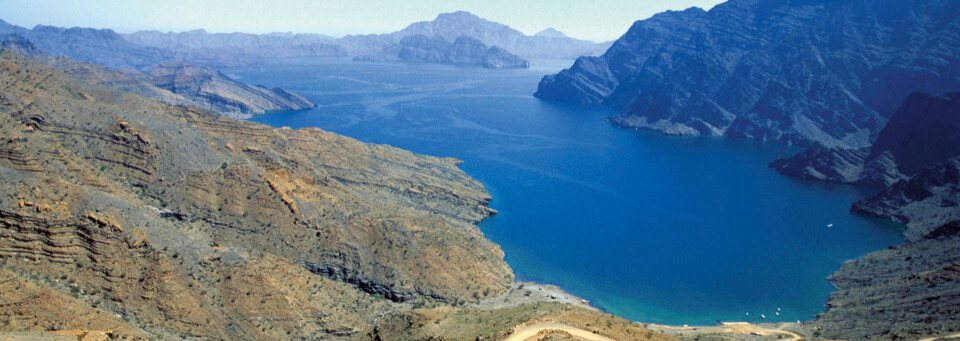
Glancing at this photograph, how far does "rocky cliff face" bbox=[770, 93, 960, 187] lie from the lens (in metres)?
128

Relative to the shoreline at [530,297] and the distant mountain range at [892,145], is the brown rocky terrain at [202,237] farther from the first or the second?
the distant mountain range at [892,145]

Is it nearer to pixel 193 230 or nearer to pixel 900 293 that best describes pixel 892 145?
pixel 900 293

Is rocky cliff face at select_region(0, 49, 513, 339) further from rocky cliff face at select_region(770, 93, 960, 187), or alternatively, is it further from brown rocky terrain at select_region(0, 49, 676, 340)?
rocky cliff face at select_region(770, 93, 960, 187)

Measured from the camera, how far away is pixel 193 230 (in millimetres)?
60094

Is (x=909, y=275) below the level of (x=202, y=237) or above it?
above

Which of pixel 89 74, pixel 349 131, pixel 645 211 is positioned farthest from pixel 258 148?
pixel 89 74

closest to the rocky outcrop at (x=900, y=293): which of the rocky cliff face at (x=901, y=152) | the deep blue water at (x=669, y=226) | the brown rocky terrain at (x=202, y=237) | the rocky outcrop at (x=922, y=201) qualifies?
the deep blue water at (x=669, y=226)

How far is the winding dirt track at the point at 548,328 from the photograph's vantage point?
4359cm

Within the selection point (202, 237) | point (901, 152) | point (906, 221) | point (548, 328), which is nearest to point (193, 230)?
point (202, 237)

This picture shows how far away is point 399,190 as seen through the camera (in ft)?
329

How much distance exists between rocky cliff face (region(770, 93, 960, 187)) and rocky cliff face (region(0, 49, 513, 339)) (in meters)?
84.1

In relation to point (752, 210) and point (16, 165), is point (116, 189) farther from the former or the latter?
point (752, 210)

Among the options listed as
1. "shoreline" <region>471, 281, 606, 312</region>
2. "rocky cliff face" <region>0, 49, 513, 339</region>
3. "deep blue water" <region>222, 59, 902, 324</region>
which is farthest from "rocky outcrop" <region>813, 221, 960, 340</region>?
"rocky cliff face" <region>0, 49, 513, 339</region>

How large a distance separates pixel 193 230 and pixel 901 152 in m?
140
